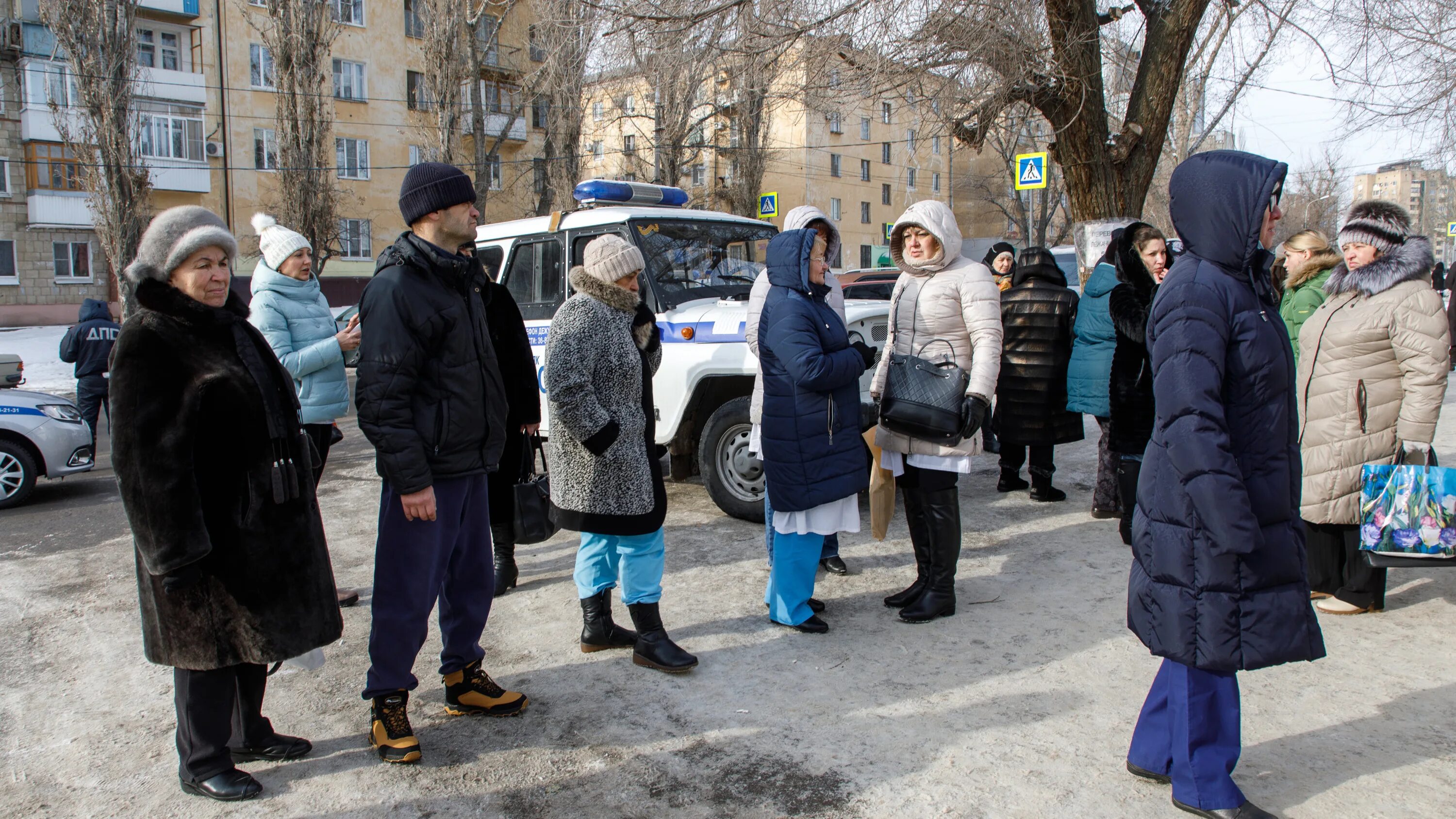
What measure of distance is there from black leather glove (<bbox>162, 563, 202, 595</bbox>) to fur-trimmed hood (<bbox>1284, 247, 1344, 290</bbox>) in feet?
18.2

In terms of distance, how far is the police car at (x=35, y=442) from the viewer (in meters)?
7.66

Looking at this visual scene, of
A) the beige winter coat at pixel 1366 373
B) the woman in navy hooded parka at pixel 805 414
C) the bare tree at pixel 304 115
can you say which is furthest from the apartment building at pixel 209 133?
the beige winter coat at pixel 1366 373

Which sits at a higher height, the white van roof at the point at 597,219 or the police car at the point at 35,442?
the white van roof at the point at 597,219

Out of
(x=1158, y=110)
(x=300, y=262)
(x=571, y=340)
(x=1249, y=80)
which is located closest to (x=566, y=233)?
(x=300, y=262)

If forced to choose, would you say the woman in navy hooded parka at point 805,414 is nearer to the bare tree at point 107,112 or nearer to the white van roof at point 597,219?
the white van roof at point 597,219

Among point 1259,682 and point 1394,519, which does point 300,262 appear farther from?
point 1394,519

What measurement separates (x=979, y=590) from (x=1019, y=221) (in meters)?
39.8

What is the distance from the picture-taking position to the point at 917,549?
15.3 ft

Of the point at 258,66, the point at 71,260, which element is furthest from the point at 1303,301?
the point at 71,260

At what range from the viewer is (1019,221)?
41.9 metres

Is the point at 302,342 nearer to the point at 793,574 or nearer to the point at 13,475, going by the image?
the point at 793,574

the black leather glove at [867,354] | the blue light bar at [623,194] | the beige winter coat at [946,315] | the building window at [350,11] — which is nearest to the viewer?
the black leather glove at [867,354]

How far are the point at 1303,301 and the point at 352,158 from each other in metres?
35.9

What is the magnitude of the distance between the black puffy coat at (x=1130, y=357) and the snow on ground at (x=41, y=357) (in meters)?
15.2
